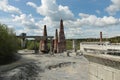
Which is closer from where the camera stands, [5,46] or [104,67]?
[104,67]

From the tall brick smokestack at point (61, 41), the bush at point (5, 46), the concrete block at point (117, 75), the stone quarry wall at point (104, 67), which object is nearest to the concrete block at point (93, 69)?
the stone quarry wall at point (104, 67)

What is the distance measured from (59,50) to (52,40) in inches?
216

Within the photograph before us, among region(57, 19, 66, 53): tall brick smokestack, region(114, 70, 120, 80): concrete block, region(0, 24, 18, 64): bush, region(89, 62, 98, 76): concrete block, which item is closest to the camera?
region(114, 70, 120, 80): concrete block

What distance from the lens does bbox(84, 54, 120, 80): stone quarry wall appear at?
2044 cm

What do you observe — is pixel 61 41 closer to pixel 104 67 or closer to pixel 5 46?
pixel 5 46

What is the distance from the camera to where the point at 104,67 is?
76.5 ft

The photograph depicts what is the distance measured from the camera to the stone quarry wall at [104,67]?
20.4 meters

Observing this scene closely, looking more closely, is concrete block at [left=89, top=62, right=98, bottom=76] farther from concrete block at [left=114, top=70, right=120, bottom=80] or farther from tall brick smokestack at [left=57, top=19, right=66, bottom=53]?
tall brick smokestack at [left=57, top=19, right=66, bottom=53]

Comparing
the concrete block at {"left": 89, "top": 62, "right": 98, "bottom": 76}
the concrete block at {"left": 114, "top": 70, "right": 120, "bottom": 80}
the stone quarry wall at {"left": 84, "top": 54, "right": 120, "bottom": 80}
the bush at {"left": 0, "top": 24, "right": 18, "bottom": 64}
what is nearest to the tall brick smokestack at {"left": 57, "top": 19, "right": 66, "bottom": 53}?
the bush at {"left": 0, "top": 24, "right": 18, "bottom": 64}

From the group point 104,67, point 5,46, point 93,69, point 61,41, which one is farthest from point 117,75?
point 61,41

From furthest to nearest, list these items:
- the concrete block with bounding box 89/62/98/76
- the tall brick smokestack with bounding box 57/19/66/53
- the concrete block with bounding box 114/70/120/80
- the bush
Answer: the tall brick smokestack with bounding box 57/19/66/53
the bush
the concrete block with bounding box 89/62/98/76
the concrete block with bounding box 114/70/120/80

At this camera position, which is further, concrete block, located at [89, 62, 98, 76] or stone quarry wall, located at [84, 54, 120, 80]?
concrete block, located at [89, 62, 98, 76]

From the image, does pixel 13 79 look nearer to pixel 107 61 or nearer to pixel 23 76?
pixel 23 76

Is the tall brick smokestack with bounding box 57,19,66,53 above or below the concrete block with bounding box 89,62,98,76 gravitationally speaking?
above
